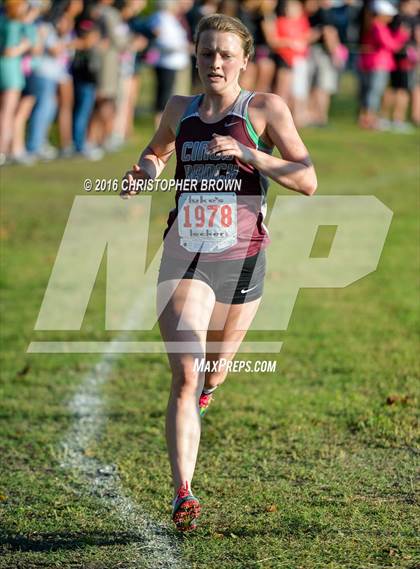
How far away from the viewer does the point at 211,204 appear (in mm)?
5422

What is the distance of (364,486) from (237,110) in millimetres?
1926

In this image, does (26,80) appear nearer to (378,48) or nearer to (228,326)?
(378,48)

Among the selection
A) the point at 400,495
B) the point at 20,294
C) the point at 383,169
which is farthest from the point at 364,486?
the point at 383,169

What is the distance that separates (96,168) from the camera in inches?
674

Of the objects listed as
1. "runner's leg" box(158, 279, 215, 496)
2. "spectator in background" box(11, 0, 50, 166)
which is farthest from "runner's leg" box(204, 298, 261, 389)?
"spectator in background" box(11, 0, 50, 166)

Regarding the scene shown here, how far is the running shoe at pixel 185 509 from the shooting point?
5059 mm

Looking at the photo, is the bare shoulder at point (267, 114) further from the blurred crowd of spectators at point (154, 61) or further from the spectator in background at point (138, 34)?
the spectator in background at point (138, 34)

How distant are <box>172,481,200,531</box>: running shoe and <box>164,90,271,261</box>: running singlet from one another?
1072 mm

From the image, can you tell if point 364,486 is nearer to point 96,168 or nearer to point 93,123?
point 96,168

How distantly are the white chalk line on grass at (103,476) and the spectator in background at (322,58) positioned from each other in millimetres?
15077

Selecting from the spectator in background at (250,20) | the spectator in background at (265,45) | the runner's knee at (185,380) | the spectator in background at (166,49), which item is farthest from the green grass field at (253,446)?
the spectator in background at (265,45)

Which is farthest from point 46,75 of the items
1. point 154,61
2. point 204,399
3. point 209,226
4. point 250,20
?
point 209,226

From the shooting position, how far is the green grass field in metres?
5.06

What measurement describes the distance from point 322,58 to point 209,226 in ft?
60.5
